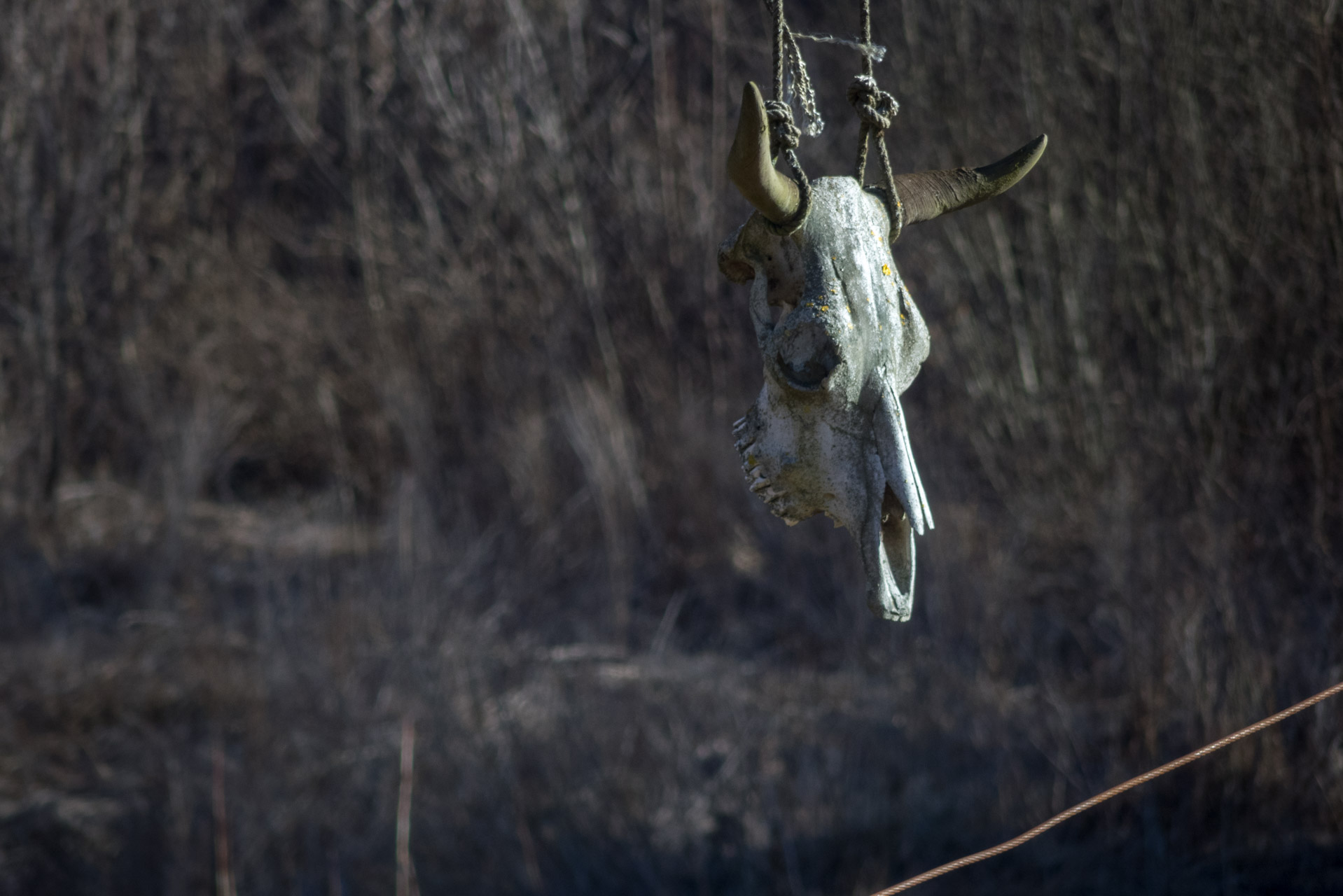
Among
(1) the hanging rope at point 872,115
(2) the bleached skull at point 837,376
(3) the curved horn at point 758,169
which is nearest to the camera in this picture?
(3) the curved horn at point 758,169

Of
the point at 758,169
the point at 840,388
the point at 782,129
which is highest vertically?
the point at 782,129

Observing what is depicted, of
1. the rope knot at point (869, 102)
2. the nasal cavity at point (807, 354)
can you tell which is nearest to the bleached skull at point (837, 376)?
the nasal cavity at point (807, 354)

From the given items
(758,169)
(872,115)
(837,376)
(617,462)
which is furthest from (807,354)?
(617,462)

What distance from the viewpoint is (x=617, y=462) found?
778cm

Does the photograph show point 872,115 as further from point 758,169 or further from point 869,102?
point 758,169

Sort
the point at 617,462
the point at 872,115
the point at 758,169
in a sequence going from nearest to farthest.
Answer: the point at 758,169, the point at 872,115, the point at 617,462

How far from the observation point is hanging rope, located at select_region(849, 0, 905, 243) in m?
2.03

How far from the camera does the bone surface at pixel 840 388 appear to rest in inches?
72.7

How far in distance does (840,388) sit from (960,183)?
49 centimetres

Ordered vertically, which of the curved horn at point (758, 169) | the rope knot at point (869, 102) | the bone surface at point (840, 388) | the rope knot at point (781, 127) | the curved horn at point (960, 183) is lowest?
the bone surface at point (840, 388)

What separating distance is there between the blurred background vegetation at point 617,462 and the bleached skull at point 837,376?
296 cm

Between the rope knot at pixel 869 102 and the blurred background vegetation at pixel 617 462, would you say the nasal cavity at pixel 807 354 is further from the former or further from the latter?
the blurred background vegetation at pixel 617 462

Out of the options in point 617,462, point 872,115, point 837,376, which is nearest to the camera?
point 837,376

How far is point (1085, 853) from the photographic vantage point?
506 centimetres
